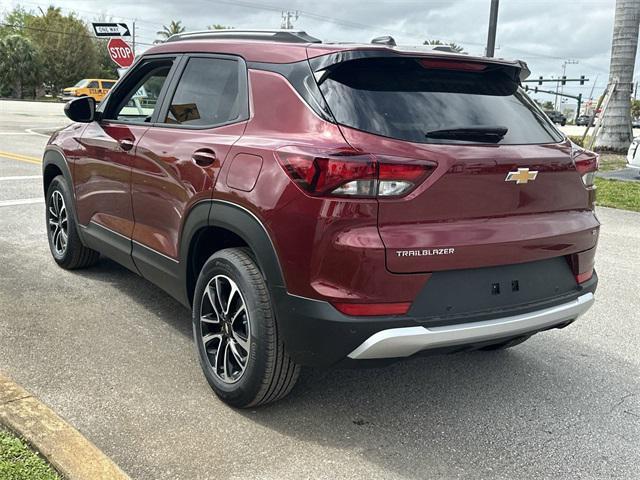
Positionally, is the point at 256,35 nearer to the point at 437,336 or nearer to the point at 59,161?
the point at 437,336

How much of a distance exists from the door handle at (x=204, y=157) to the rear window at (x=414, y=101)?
692 millimetres

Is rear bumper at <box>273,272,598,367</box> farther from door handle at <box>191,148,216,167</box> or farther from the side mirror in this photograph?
the side mirror

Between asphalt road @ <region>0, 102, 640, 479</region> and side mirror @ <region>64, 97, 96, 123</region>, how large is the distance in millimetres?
1306

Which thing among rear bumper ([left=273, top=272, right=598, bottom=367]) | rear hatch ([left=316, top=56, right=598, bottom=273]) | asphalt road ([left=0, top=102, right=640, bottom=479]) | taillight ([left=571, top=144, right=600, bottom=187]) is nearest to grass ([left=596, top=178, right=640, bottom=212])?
asphalt road ([left=0, top=102, right=640, bottom=479])

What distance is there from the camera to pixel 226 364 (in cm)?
329

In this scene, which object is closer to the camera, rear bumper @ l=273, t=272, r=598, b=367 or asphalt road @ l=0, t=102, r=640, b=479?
rear bumper @ l=273, t=272, r=598, b=367

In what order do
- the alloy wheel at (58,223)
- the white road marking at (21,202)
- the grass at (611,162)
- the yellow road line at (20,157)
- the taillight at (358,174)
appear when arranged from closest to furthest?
the taillight at (358,174) → the alloy wheel at (58,223) → the white road marking at (21,202) → the yellow road line at (20,157) → the grass at (611,162)

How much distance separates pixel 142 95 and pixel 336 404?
243 cm

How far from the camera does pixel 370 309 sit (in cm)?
268

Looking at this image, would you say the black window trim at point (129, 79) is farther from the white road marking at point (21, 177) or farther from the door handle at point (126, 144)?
the white road marking at point (21, 177)

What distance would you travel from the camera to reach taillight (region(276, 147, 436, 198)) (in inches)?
104

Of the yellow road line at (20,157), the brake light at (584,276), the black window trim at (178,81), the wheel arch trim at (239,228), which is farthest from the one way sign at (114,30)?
the brake light at (584,276)

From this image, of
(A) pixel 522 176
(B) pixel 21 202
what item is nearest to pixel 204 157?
(A) pixel 522 176

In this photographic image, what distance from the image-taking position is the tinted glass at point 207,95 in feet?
11.2
